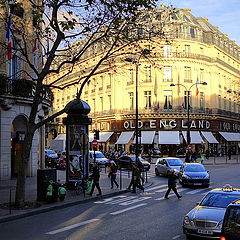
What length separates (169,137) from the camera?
5581 centimetres

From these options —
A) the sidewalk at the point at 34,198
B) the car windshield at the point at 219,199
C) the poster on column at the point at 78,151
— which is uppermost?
the poster on column at the point at 78,151

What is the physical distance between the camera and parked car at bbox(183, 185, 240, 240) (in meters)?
10.2

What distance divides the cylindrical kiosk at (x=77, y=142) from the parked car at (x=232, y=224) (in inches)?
609

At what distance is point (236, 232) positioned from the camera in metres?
6.75

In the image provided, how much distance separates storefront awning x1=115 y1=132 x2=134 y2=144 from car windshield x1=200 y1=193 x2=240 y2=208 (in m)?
45.2

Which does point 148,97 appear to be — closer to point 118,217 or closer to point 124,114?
point 124,114

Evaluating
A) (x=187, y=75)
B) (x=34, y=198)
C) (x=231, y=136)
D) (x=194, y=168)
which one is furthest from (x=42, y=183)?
(x=231, y=136)

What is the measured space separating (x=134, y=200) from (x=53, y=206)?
14.1 feet

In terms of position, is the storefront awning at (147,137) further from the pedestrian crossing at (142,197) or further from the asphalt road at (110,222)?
the asphalt road at (110,222)

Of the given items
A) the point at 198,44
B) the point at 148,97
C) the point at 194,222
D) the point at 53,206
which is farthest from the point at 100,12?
the point at 198,44

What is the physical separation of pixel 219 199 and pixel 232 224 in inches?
193

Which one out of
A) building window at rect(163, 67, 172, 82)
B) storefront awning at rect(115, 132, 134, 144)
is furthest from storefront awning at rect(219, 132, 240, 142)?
storefront awning at rect(115, 132, 134, 144)

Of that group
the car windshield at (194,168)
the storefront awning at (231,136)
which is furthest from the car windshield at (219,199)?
the storefront awning at (231,136)

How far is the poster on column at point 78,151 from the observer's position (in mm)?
22078
